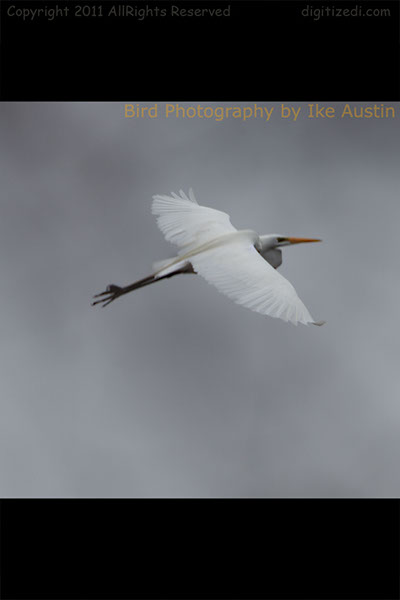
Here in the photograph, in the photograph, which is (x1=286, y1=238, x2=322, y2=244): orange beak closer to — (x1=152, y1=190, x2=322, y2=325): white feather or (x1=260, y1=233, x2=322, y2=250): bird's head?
(x1=260, y1=233, x2=322, y2=250): bird's head

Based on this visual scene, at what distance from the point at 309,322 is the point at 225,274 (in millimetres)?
789

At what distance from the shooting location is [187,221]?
5781mm

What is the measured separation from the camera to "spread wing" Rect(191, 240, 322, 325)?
4.47 m

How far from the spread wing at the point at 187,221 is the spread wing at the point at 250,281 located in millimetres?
366

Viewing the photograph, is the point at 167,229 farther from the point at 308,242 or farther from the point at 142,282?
the point at 308,242

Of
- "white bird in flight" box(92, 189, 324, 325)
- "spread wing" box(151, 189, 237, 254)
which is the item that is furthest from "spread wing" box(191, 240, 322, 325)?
"spread wing" box(151, 189, 237, 254)

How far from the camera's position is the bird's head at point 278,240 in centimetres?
566

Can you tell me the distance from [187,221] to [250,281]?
1.33 metres

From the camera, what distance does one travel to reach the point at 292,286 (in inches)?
186

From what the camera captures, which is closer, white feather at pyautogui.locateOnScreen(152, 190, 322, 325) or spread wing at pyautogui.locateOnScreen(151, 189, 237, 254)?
white feather at pyautogui.locateOnScreen(152, 190, 322, 325)

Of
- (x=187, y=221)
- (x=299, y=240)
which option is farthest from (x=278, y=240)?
(x=187, y=221)

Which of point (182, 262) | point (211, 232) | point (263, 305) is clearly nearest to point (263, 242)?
point (211, 232)

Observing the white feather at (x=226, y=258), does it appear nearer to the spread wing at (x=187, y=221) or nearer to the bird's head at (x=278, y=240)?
the spread wing at (x=187, y=221)

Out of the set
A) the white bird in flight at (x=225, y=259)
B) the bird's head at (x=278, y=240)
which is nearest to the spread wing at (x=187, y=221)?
the white bird in flight at (x=225, y=259)
